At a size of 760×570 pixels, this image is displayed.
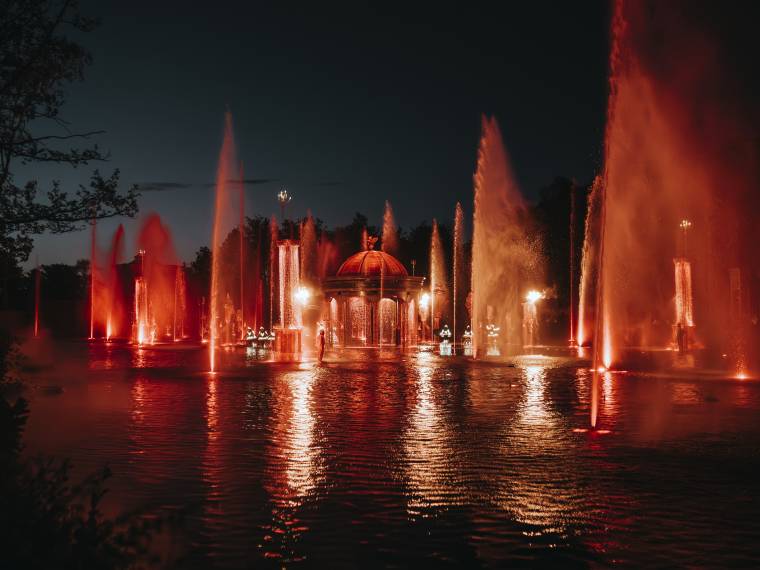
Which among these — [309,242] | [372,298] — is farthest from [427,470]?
[309,242]

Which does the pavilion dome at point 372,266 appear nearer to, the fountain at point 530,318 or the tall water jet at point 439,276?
the fountain at point 530,318

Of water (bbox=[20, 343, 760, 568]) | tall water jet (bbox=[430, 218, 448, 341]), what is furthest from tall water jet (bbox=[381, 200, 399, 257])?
water (bbox=[20, 343, 760, 568])

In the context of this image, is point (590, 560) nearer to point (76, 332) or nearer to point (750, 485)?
point (750, 485)

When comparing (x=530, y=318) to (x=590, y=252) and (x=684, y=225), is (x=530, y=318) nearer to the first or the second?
(x=590, y=252)

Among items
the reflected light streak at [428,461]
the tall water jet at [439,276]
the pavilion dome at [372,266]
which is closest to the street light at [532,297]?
the pavilion dome at [372,266]

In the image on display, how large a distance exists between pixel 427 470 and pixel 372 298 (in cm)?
4363

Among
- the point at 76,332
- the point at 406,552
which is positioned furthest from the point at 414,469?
the point at 76,332

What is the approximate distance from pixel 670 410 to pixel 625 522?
31.1ft

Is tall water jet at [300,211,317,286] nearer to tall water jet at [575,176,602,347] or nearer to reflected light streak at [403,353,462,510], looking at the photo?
tall water jet at [575,176,602,347]

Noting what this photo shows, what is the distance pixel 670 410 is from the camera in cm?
1717

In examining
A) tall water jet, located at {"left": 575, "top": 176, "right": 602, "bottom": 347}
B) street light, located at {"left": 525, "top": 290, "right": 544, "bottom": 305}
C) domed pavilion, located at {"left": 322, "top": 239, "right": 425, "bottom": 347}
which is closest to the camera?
tall water jet, located at {"left": 575, "top": 176, "right": 602, "bottom": 347}

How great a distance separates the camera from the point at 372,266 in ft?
184

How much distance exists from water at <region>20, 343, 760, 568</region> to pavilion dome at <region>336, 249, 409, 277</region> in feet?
112

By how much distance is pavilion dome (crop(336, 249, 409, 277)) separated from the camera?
55.8 metres
